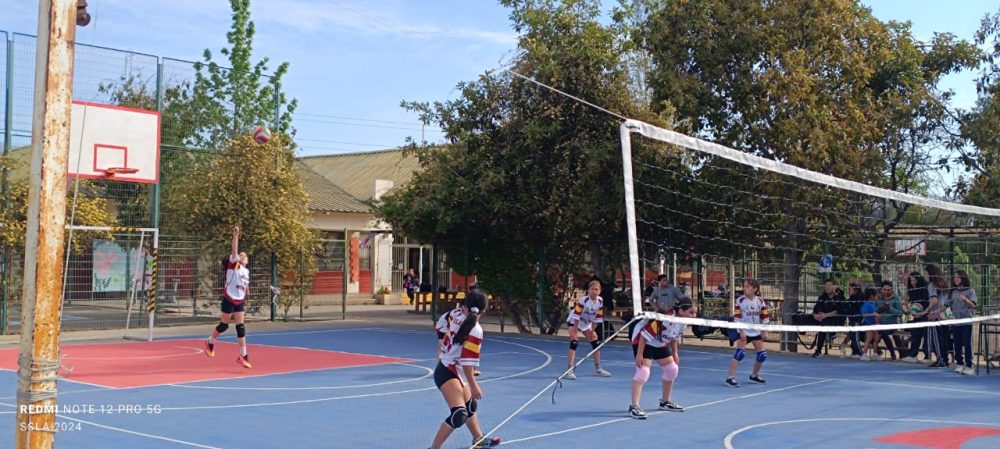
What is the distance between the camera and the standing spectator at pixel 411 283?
40.4m

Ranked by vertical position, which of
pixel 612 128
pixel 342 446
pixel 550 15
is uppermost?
pixel 550 15

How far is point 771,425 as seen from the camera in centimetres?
1246

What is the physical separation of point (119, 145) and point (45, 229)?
19.2 m

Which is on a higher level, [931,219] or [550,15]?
[550,15]

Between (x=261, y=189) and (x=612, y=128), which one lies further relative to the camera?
(x=261, y=189)

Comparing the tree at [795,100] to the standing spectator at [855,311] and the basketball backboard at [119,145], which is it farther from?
the basketball backboard at [119,145]

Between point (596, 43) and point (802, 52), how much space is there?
511 cm

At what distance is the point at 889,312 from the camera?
20.1m

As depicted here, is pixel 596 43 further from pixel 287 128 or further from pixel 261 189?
pixel 287 128

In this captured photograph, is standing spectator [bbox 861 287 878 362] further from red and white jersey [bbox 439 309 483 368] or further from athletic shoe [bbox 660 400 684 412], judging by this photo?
red and white jersey [bbox 439 309 483 368]

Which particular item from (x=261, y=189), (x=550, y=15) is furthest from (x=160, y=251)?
(x=550, y=15)

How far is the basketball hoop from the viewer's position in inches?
922

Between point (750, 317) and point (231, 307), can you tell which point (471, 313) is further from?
point (231, 307)

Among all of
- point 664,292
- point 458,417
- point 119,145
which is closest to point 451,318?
point 458,417
